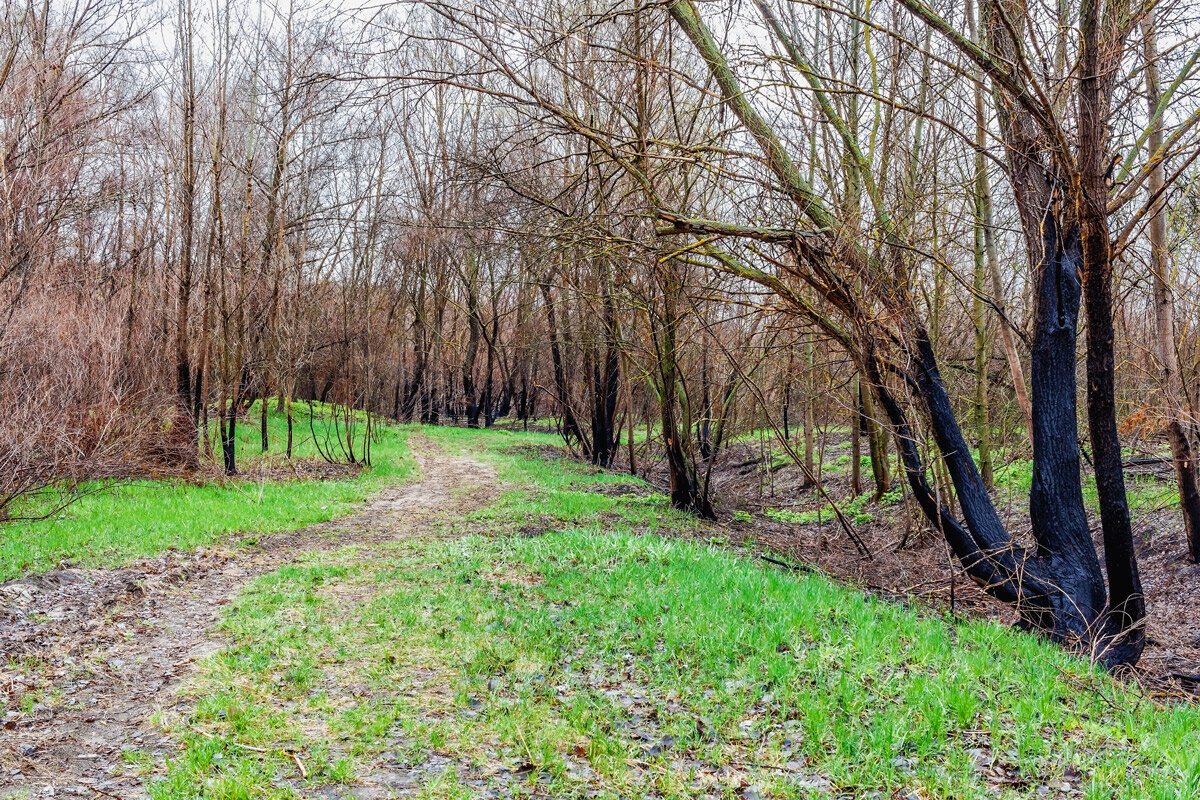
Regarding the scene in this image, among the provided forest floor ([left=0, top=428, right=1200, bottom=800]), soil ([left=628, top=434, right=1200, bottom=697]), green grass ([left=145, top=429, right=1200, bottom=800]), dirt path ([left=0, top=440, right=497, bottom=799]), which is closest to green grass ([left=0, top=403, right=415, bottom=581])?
dirt path ([left=0, top=440, right=497, bottom=799])

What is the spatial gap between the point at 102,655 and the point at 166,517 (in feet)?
17.6

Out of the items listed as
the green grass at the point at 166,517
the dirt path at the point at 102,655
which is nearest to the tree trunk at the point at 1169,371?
the dirt path at the point at 102,655

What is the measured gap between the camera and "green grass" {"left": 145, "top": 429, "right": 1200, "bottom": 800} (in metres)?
3.85

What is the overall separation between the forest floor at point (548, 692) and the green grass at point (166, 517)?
2.35ft

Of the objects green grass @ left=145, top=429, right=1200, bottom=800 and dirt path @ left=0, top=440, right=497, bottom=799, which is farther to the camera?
dirt path @ left=0, top=440, right=497, bottom=799

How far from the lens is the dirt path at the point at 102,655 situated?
4141mm

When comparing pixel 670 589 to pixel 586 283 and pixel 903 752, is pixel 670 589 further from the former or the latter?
pixel 586 283

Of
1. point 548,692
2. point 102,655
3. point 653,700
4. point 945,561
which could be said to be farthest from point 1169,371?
point 102,655

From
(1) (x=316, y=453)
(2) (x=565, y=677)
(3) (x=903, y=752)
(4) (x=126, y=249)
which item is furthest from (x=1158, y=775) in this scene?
(4) (x=126, y=249)

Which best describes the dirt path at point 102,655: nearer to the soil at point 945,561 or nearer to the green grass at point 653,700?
the green grass at point 653,700

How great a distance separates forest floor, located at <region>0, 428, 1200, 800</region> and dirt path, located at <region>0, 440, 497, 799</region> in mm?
23

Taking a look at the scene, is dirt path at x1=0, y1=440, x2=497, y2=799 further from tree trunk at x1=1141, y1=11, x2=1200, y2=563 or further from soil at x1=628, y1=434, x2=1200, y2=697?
tree trunk at x1=1141, y1=11, x2=1200, y2=563

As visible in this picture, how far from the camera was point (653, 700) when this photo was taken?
481 cm

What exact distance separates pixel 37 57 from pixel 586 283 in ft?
32.3
